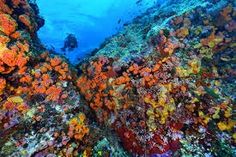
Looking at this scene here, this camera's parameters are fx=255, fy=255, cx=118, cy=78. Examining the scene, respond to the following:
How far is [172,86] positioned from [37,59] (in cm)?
313

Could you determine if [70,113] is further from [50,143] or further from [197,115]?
[197,115]

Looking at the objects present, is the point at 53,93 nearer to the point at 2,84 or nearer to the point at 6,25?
the point at 2,84

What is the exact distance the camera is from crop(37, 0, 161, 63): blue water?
1154 centimetres

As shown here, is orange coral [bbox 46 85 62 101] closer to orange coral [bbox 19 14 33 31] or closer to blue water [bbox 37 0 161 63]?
orange coral [bbox 19 14 33 31]

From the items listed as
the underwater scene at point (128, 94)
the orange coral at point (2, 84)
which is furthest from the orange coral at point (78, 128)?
the orange coral at point (2, 84)

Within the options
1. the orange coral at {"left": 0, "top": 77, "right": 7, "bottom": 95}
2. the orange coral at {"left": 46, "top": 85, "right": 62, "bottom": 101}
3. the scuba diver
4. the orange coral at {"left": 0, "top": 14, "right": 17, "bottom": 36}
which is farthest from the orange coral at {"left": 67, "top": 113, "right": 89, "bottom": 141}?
the scuba diver

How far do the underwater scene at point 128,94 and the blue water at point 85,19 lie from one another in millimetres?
4633

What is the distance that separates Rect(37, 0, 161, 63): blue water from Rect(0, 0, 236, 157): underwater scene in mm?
4633

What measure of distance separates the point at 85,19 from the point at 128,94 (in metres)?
7.99

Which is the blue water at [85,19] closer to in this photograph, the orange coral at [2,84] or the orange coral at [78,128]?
the orange coral at [2,84]

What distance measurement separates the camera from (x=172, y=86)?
560 cm

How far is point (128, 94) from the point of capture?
19.2ft

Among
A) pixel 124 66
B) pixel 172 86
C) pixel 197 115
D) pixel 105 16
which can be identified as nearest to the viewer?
pixel 197 115

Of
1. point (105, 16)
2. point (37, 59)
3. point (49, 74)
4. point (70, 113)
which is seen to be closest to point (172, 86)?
point (70, 113)
